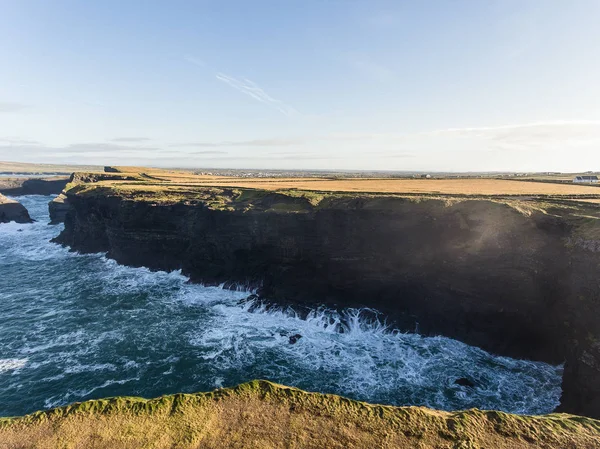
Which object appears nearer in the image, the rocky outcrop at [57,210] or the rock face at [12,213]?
the rocky outcrop at [57,210]

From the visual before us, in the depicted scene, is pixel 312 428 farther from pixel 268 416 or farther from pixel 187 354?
pixel 187 354

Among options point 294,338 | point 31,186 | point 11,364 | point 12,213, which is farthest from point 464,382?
point 31,186

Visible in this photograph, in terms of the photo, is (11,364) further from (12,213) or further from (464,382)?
(12,213)

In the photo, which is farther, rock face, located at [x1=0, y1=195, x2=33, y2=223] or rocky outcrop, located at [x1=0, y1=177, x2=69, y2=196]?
rocky outcrop, located at [x1=0, y1=177, x2=69, y2=196]

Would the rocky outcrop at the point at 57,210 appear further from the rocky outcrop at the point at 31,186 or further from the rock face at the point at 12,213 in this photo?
the rocky outcrop at the point at 31,186

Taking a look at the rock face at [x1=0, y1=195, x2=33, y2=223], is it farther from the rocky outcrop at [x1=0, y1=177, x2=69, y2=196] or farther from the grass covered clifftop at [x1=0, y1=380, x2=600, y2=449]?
the grass covered clifftop at [x1=0, y1=380, x2=600, y2=449]

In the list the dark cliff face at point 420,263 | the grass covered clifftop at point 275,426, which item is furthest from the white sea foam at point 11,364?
the dark cliff face at point 420,263

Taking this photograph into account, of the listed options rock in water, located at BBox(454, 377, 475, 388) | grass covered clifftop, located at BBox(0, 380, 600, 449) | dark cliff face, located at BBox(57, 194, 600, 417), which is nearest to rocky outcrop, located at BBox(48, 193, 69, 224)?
dark cliff face, located at BBox(57, 194, 600, 417)
